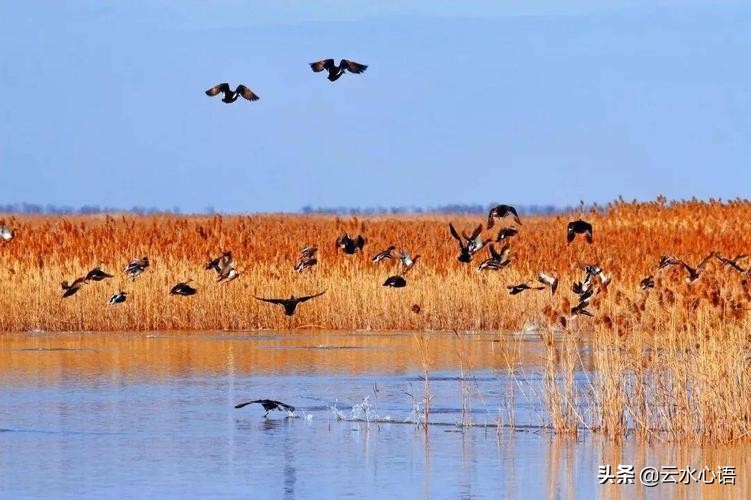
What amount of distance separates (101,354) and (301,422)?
22.3ft

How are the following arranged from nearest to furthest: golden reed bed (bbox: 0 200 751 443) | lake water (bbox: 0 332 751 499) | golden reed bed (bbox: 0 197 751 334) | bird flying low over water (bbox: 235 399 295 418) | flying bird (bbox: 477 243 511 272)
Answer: lake water (bbox: 0 332 751 499), golden reed bed (bbox: 0 200 751 443), bird flying low over water (bbox: 235 399 295 418), flying bird (bbox: 477 243 511 272), golden reed bed (bbox: 0 197 751 334)

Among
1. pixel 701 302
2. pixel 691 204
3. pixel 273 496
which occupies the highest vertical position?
pixel 691 204

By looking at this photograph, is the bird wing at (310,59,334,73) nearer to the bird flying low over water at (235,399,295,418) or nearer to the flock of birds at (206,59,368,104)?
the flock of birds at (206,59,368,104)

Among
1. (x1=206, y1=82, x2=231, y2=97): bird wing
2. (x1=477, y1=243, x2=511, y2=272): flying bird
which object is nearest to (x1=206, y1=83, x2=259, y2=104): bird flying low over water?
(x1=206, y1=82, x2=231, y2=97): bird wing

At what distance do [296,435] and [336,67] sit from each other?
4026mm

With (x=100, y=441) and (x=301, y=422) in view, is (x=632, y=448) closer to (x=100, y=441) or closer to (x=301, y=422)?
(x=301, y=422)

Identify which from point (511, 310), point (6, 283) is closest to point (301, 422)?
point (511, 310)

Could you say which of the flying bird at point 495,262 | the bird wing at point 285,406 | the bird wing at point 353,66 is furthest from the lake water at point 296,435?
the bird wing at point 353,66

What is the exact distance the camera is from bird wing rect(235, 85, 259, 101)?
14578 millimetres

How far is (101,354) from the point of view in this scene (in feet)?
61.6

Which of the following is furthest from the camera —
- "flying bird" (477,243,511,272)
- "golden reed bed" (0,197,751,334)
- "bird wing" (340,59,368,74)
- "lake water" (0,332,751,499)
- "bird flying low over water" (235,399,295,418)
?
"golden reed bed" (0,197,751,334)

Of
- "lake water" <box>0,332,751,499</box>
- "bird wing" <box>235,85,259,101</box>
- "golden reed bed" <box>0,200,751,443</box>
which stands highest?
"bird wing" <box>235,85,259,101</box>

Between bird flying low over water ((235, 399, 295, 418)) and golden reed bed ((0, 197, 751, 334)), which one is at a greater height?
golden reed bed ((0, 197, 751, 334))

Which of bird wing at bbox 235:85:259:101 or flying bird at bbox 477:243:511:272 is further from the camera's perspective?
flying bird at bbox 477:243:511:272
